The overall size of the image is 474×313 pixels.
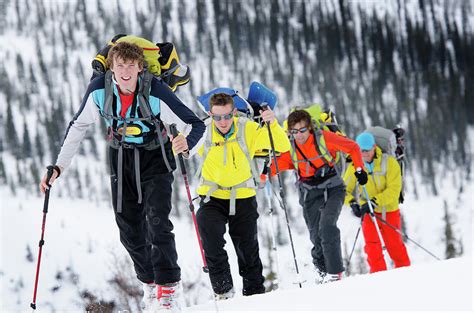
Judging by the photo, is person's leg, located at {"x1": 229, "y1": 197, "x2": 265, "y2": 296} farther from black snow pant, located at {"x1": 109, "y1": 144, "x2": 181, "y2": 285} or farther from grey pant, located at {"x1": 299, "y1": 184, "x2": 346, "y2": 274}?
black snow pant, located at {"x1": 109, "y1": 144, "x2": 181, "y2": 285}

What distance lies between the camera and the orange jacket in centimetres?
905

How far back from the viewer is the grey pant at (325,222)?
8.73m

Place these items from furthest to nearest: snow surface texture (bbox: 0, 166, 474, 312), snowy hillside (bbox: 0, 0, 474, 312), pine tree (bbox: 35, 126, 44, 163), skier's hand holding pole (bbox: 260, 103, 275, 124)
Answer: pine tree (bbox: 35, 126, 44, 163) → snowy hillside (bbox: 0, 0, 474, 312) → skier's hand holding pole (bbox: 260, 103, 275, 124) → snow surface texture (bbox: 0, 166, 474, 312)

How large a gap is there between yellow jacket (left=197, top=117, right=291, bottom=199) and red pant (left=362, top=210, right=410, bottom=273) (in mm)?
3766

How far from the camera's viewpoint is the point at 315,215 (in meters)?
9.39

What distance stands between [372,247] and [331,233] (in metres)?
2.18

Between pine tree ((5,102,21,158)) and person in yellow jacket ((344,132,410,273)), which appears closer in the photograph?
person in yellow jacket ((344,132,410,273))

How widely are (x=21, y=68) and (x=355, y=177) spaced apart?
155528 mm

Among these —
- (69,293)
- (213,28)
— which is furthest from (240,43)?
(69,293)

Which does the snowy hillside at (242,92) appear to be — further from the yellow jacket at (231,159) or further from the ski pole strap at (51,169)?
the ski pole strap at (51,169)

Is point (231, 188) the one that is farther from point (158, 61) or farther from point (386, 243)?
point (386, 243)

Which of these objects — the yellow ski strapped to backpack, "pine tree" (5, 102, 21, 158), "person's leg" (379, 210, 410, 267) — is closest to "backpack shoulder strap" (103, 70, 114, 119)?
the yellow ski strapped to backpack

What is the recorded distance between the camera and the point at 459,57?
544 feet

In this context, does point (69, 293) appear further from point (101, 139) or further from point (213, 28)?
point (213, 28)
